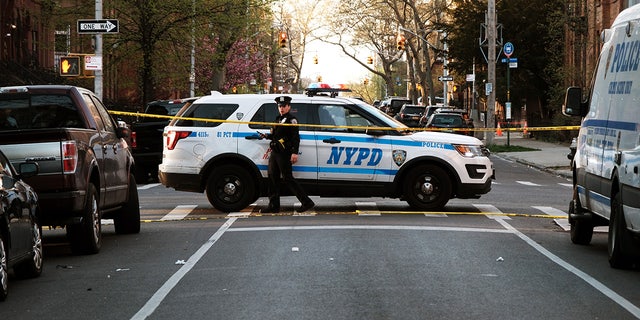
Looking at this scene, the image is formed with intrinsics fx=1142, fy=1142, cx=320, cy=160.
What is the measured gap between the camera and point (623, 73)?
12156 mm

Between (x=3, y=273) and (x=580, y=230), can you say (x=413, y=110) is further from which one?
(x=3, y=273)

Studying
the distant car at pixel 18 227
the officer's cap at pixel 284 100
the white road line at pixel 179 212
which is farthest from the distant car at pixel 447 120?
the distant car at pixel 18 227

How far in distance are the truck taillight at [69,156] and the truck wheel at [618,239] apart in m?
5.80

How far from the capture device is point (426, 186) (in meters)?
18.2

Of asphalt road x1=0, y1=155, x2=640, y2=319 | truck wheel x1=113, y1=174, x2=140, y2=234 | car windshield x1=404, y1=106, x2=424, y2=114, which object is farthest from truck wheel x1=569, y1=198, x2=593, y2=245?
car windshield x1=404, y1=106, x2=424, y2=114

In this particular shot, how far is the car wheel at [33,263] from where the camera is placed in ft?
36.5

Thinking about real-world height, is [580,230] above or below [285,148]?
below

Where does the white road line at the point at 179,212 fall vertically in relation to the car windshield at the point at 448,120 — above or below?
below

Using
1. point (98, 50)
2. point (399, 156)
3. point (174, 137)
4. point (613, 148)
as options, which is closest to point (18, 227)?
point (613, 148)

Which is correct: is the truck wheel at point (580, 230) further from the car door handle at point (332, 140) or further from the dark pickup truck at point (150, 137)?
the dark pickup truck at point (150, 137)

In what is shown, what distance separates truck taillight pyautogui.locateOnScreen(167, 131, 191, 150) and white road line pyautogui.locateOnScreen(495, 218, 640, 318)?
18.9 feet

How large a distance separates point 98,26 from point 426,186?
13.0 m

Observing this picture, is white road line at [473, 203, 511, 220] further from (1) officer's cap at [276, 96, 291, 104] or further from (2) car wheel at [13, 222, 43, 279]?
(2) car wheel at [13, 222, 43, 279]

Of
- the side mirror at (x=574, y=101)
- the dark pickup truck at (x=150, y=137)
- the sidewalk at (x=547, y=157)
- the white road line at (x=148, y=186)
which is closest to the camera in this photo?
the side mirror at (x=574, y=101)
